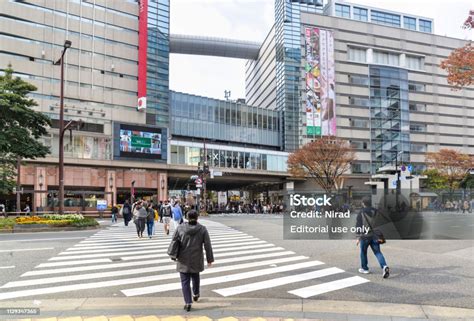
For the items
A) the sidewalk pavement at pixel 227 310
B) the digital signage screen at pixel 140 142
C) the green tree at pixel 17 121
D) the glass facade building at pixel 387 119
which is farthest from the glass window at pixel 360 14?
the sidewalk pavement at pixel 227 310

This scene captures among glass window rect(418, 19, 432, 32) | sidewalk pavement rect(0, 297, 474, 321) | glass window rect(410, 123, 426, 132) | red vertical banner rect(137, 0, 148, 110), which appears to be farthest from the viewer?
glass window rect(418, 19, 432, 32)

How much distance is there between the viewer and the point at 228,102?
6712 centimetres

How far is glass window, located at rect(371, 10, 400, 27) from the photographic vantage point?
8171cm

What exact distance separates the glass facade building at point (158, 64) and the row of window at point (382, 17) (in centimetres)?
3794

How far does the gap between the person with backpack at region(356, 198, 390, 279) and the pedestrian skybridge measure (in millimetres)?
61930

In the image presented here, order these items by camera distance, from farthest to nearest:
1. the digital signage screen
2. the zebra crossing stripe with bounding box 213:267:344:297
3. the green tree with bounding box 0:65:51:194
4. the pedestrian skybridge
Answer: the pedestrian skybridge
the digital signage screen
the green tree with bounding box 0:65:51:194
the zebra crossing stripe with bounding box 213:267:344:297

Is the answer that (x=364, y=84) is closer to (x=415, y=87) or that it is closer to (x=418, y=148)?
(x=415, y=87)

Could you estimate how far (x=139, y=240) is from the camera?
17.2 metres

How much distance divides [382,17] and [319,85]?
83.1ft

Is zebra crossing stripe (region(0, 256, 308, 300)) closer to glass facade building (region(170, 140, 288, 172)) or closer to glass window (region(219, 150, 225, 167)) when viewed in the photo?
glass facade building (region(170, 140, 288, 172))

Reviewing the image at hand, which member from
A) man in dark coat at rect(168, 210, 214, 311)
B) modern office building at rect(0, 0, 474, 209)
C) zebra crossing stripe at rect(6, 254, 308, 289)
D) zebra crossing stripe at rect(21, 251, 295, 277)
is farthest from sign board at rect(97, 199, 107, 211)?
man in dark coat at rect(168, 210, 214, 311)

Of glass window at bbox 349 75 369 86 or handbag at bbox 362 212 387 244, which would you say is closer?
handbag at bbox 362 212 387 244

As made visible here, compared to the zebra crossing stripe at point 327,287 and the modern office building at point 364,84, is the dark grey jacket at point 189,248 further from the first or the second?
the modern office building at point 364,84

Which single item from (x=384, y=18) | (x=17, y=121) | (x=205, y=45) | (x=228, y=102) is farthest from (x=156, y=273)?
(x=384, y=18)
